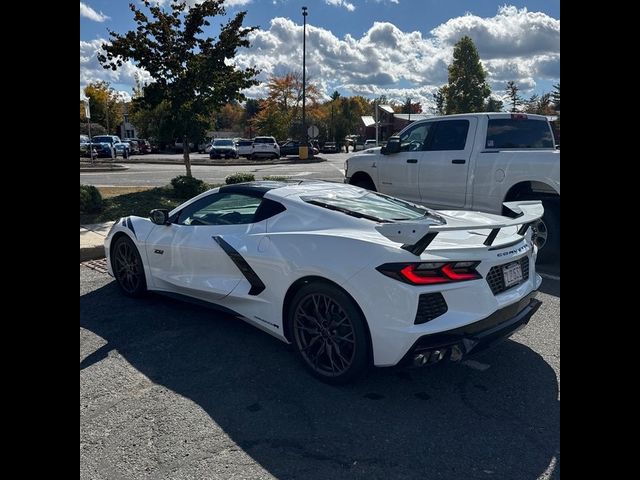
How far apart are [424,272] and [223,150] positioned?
36330mm

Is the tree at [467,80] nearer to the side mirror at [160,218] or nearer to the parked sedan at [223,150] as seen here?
the parked sedan at [223,150]

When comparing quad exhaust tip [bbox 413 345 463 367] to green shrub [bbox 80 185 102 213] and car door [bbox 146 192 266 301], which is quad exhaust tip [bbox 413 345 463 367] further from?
green shrub [bbox 80 185 102 213]

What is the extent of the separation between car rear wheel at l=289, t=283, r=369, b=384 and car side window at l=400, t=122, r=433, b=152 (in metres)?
5.35

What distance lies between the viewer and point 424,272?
3166mm

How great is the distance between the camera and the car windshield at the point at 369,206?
403cm

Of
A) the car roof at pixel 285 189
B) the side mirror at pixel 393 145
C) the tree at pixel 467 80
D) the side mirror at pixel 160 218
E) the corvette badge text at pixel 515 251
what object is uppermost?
the tree at pixel 467 80

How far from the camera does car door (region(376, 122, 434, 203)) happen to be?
834cm

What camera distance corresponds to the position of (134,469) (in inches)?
105

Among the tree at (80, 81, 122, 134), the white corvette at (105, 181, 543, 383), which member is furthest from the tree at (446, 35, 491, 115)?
the white corvette at (105, 181, 543, 383)

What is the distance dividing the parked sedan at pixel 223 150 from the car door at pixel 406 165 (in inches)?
1204

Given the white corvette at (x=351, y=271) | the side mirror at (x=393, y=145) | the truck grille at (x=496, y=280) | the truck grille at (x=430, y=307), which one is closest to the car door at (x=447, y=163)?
the side mirror at (x=393, y=145)
